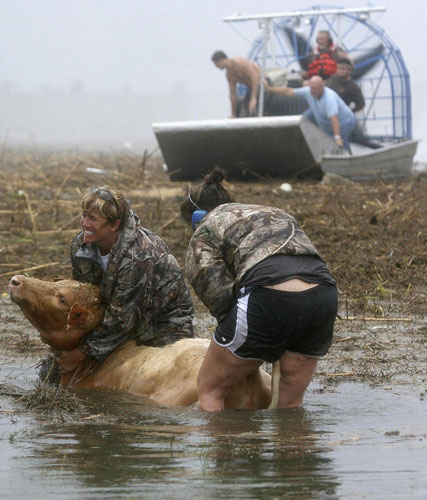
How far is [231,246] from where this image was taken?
487cm

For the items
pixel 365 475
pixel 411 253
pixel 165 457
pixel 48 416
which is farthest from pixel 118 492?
pixel 411 253

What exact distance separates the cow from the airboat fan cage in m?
11.8

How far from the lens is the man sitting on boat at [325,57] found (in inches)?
653

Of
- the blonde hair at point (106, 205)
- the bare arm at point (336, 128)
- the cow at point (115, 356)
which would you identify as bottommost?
the bare arm at point (336, 128)

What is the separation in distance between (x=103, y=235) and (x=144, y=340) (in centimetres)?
80

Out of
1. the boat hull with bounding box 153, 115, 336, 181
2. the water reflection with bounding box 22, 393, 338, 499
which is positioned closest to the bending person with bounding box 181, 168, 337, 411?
the water reflection with bounding box 22, 393, 338, 499

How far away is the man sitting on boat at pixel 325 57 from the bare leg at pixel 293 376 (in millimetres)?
12259

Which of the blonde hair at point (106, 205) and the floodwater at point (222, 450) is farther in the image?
the blonde hair at point (106, 205)

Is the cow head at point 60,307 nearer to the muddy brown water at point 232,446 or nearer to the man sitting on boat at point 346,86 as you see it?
the muddy brown water at point 232,446

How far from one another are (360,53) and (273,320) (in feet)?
45.1

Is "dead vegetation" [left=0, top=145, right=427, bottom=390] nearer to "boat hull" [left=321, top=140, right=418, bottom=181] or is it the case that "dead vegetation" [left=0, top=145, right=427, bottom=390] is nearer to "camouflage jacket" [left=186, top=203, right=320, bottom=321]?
"boat hull" [left=321, top=140, right=418, bottom=181]

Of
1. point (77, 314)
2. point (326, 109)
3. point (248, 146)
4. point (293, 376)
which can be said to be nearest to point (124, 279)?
point (77, 314)

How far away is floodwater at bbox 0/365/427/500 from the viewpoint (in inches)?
144

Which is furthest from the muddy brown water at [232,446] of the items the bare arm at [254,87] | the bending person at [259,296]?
the bare arm at [254,87]
